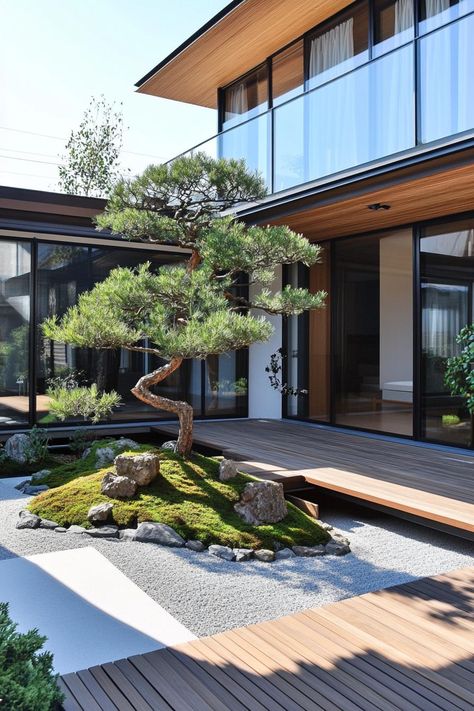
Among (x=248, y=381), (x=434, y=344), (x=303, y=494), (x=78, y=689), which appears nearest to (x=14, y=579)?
(x=78, y=689)

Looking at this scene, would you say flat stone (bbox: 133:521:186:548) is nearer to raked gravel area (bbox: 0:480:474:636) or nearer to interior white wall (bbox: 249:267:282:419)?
raked gravel area (bbox: 0:480:474:636)

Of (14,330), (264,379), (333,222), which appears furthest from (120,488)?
(264,379)

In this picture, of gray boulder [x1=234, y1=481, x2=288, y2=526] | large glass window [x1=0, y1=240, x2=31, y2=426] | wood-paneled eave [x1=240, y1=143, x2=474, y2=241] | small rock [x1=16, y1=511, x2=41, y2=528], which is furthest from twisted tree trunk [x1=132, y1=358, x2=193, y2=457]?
large glass window [x1=0, y1=240, x2=31, y2=426]

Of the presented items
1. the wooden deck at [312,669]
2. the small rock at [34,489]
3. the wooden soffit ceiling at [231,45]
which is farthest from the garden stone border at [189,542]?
the wooden soffit ceiling at [231,45]

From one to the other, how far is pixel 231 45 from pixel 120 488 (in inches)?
256

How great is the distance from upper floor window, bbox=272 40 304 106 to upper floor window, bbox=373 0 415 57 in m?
1.38

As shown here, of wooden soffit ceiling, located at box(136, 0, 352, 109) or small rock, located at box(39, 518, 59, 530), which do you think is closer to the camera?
small rock, located at box(39, 518, 59, 530)

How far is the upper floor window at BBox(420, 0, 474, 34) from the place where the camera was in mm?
6117

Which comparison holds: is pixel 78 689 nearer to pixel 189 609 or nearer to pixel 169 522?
pixel 189 609

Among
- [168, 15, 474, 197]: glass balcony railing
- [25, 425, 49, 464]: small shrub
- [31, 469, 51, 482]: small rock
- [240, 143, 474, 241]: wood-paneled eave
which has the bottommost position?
[31, 469, 51, 482]: small rock

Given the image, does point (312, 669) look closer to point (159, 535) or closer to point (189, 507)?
point (159, 535)

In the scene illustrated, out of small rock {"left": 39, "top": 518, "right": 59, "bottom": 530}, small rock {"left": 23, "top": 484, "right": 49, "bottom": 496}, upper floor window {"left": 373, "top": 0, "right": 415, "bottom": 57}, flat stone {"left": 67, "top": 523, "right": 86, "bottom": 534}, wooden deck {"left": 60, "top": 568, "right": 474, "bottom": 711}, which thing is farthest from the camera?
upper floor window {"left": 373, "top": 0, "right": 415, "bottom": 57}

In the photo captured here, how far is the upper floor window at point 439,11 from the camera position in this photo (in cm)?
612

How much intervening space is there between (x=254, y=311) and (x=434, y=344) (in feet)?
11.8
